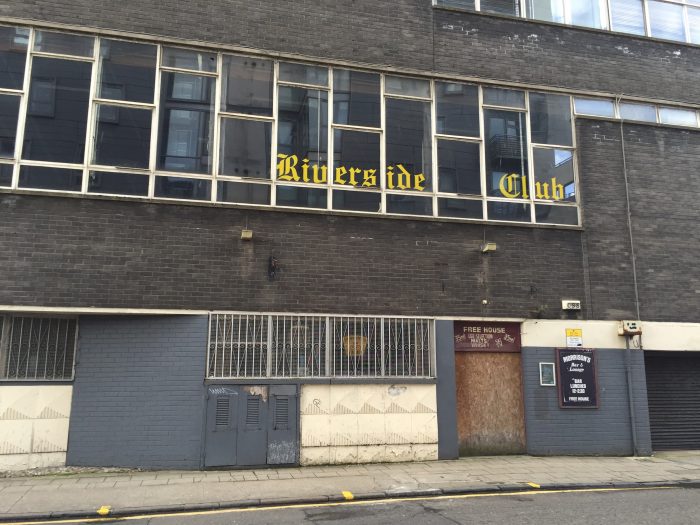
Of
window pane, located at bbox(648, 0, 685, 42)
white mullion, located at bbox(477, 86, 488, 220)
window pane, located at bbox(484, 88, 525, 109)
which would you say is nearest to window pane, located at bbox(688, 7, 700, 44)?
window pane, located at bbox(648, 0, 685, 42)

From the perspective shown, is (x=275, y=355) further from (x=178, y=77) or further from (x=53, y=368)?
(x=178, y=77)

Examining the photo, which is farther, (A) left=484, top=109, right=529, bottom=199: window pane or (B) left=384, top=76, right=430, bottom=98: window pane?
(A) left=484, top=109, right=529, bottom=199: window pane

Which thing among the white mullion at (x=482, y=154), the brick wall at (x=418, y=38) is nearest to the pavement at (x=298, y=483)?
the white mullion at (x=482, y=154)

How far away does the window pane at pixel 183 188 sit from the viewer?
1089 cm

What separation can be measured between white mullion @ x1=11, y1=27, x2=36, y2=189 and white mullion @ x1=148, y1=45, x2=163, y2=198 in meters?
2.21

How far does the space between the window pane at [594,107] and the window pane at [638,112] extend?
0.30m

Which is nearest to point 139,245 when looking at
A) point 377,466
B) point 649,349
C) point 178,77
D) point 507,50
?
point 178,77

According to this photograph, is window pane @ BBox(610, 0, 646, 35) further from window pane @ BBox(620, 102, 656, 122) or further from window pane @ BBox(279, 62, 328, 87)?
window pane @ BBox(279, 62, 328, 87)

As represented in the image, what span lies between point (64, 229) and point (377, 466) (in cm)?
716

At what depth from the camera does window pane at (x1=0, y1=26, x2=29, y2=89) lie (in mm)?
10594

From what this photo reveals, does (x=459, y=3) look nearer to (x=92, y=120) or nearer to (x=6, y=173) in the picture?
(x=92, y=120)

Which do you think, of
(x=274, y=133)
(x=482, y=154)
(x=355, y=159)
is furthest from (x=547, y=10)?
(x=274, y=133)

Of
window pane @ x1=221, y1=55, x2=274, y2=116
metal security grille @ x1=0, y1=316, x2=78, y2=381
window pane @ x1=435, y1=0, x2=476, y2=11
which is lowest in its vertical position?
metal security grille @ x1=0, y1=316, x2=78, y2=381

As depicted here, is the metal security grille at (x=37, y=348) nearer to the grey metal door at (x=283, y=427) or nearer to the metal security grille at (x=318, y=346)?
the metal security grille at (x=318, y=346)
